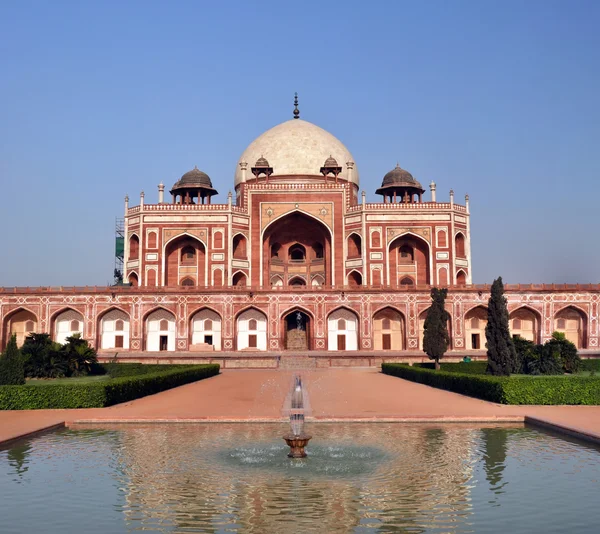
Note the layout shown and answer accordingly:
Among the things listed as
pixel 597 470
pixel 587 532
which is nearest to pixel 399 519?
pixel 587 532

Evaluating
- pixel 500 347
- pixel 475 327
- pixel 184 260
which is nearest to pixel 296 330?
pixel 184 260

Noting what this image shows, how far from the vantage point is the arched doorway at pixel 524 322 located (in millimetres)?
34938

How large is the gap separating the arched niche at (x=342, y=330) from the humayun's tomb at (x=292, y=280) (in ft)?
0.18

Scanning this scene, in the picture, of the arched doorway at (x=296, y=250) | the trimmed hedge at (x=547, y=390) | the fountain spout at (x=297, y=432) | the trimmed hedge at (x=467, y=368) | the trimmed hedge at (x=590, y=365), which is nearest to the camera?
the fountain spout at (x=297, y=432)

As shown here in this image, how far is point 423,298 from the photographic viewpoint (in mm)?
34531

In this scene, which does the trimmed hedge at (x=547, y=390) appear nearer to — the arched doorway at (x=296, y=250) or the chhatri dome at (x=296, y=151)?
the arched doorway at (x=296, y=250)

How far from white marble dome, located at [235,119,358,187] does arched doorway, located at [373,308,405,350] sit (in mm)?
13884

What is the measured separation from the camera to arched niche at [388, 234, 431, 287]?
40156mm

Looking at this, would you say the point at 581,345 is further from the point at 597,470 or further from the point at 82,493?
the point at 82,493

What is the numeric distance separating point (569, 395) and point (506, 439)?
4.74 m

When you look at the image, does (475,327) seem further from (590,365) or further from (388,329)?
(590,365)

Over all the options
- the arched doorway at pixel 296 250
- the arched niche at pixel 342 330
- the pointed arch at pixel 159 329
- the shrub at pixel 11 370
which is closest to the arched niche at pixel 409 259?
the arched doorway at pixel 296 250

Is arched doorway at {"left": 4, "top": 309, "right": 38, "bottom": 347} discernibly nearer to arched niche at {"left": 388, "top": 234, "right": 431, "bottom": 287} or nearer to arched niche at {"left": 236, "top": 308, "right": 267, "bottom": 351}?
arched niche at {"left": 236, "top": 308, "right": 267, "bottom": 351}

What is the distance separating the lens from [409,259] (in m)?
40.9
